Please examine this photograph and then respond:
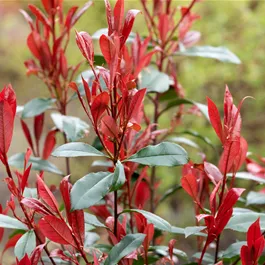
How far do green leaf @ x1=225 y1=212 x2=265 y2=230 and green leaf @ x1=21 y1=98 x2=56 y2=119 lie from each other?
0.54 metres

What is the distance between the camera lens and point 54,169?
1.20 metres

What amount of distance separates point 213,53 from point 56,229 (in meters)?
0.80

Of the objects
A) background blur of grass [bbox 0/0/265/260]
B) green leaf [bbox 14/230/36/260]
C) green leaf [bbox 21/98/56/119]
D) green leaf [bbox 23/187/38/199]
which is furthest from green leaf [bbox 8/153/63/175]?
background blur of grass [bbox 0/0/265/260]

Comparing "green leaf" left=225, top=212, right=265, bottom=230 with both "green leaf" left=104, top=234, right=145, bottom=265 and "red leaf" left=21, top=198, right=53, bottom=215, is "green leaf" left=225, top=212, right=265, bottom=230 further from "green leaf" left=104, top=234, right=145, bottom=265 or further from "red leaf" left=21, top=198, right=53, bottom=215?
"red leaf" left=21, top=198, right=53, bottom=215

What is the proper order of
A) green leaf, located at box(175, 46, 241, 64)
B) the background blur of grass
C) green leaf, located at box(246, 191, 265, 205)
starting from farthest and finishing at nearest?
the background blur of grass → green leaf, located at box(175, 46, 241, 64) → green leaf, located at box(246, 191, 265, 205)

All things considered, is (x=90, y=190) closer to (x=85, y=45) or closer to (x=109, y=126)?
(x=109, y=126)

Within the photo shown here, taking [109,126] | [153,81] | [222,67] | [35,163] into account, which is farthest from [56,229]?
[222,67]

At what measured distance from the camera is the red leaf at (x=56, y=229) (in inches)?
29.8

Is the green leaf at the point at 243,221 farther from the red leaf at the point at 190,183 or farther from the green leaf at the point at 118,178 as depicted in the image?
the green leaf at the point at 118,178

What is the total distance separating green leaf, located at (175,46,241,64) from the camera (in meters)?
1.37

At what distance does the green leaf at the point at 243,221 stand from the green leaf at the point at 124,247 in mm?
157

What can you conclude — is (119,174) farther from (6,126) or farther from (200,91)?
(200,91)

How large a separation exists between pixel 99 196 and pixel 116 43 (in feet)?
0.72

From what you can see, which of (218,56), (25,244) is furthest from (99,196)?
(218,56)
